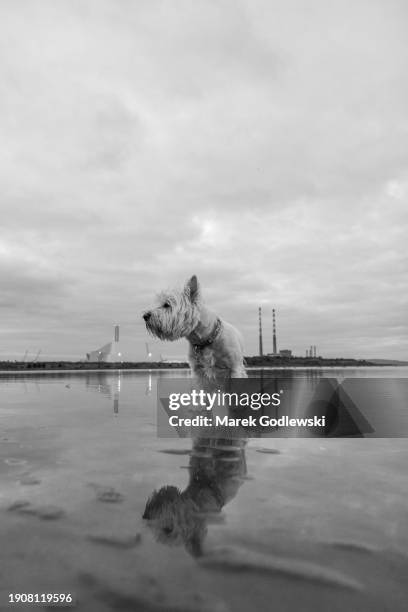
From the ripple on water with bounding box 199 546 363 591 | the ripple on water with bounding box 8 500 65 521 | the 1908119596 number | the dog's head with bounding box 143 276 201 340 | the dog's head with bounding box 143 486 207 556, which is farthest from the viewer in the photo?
the dog's head with bounding box 143 276 201 340

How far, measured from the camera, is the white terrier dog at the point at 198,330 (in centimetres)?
632

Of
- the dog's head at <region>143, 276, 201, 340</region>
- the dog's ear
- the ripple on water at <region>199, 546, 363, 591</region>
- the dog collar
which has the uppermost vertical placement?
the dog's ear

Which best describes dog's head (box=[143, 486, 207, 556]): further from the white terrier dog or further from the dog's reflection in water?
the white terrier dog

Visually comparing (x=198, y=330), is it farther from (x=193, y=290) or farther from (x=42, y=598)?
(x=42, y=598)

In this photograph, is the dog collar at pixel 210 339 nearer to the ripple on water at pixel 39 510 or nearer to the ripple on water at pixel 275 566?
the ripple on water at pixel 39 510

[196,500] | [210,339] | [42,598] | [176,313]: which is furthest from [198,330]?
[42,598]

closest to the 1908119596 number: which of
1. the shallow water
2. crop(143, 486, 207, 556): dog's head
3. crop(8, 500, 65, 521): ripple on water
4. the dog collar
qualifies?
the shallow water

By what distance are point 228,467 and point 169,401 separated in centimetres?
515

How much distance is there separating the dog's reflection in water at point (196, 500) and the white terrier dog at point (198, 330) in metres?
2.93

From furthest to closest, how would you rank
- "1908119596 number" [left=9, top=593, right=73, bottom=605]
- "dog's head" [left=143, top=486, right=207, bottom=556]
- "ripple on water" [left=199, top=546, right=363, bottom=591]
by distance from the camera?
"dog's head" [left=143, top=486, right=207, bottom=556] < "ripple on water" [left=199, top=546, right=363, bottom=591] < "1908119596 number" [left=9, top=593, right=73, bottom=605]

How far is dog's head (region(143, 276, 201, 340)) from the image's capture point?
6277 mm

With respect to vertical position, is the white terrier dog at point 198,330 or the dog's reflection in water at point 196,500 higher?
the white terrier dog at point 198,330

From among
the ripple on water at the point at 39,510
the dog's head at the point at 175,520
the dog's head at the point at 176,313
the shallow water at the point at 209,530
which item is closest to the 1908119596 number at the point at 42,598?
the shallow water at the point at 209,530

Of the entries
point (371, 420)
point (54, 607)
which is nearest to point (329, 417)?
point (371, 420)
